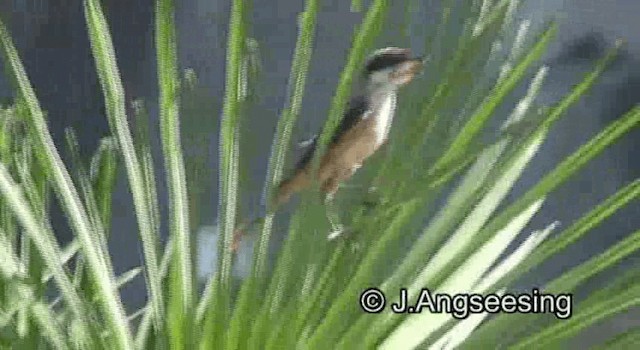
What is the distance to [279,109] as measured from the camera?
461 mm

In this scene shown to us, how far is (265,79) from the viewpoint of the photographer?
465mm

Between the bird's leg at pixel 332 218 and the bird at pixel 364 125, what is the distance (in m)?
0.03

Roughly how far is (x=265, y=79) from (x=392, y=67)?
3.0 inches

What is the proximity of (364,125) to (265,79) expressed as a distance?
72 mm

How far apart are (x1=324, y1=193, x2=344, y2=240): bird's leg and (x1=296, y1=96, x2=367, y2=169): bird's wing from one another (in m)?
0.04

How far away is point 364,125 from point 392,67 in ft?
0.12

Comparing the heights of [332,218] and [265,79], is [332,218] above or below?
below

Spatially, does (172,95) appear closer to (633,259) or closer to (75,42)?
(75,42)

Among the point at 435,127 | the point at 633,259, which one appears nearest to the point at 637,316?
the point at 633,259

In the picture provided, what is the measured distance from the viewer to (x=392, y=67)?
0.44m

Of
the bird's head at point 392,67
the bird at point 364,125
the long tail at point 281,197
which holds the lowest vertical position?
the long tail at point 281,197

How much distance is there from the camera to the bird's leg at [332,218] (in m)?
0.37

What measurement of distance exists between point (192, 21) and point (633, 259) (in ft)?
0.92

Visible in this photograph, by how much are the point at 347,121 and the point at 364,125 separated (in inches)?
0.4
